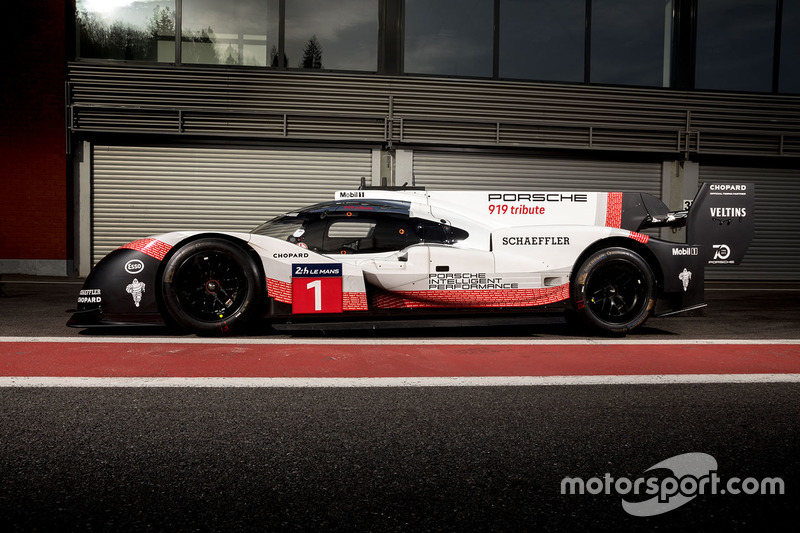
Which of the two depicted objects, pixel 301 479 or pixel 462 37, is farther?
pixel 462 37

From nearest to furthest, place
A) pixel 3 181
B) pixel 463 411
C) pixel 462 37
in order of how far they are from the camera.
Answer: pixel 463 411, pixel 3 181, pixel 462 37

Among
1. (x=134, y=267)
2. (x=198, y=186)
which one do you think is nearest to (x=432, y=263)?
(x=134, y=267)

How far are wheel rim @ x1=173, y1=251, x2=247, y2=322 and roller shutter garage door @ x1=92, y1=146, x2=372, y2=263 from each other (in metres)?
7.93

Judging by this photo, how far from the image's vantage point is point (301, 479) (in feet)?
6.32

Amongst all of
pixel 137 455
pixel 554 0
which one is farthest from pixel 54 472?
pixel 554 0

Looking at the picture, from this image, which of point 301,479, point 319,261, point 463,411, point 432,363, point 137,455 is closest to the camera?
point 301,479

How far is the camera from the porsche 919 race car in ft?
15.0

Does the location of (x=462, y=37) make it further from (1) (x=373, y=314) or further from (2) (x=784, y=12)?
(1) (x=373, y=314)

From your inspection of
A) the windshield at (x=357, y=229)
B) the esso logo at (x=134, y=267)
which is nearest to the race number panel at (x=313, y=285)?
the windshield at (x=357, y=229)

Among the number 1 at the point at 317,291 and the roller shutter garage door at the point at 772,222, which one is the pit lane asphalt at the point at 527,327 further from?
the roller shutter garage door at the point at 772,222

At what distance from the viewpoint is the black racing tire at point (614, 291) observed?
16.0 ft

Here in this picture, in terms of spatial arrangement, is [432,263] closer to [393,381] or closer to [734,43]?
[393,381]

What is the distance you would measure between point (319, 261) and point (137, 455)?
2.64 m

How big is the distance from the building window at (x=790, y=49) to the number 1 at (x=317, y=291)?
13.6 m
